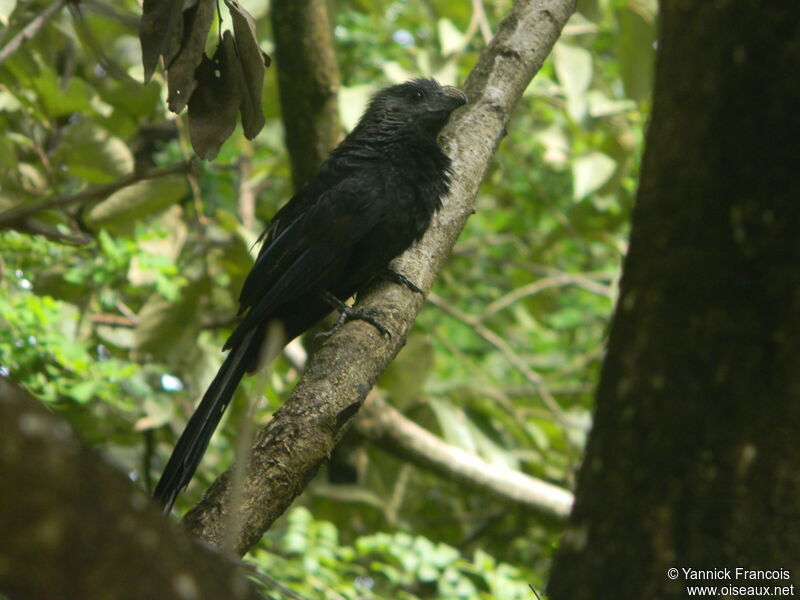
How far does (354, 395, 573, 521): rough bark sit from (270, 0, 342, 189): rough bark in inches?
47.5

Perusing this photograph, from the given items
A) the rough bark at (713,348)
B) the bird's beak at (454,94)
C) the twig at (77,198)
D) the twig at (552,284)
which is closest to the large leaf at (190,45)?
the twig at (77,198)

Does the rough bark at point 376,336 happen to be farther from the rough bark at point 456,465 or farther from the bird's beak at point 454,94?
the rough bark at point 456,465

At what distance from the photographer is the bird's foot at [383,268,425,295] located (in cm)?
286

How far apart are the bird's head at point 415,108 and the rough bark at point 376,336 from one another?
0.33 m

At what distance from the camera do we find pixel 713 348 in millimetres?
1009

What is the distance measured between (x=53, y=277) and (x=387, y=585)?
245 centimetres

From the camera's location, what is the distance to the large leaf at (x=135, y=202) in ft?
11.3

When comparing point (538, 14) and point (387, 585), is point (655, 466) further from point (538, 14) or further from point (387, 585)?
point (387, 585)

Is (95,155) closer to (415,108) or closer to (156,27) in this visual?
(415,108)

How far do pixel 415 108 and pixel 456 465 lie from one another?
5.97 ft

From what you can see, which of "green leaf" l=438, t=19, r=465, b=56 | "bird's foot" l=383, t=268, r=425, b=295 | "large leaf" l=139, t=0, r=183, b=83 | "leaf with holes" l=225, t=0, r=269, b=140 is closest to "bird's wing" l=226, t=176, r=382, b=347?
"bird's foot" l=383, t=268, r=425, b=295

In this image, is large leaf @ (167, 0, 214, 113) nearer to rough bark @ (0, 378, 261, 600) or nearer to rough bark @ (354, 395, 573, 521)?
rough bark @ (0, 378, 261, 600)

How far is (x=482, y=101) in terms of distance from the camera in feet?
10.4

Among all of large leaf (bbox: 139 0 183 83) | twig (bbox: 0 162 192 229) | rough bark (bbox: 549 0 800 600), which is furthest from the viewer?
large leaf (bbox: 139 0 183 83)
